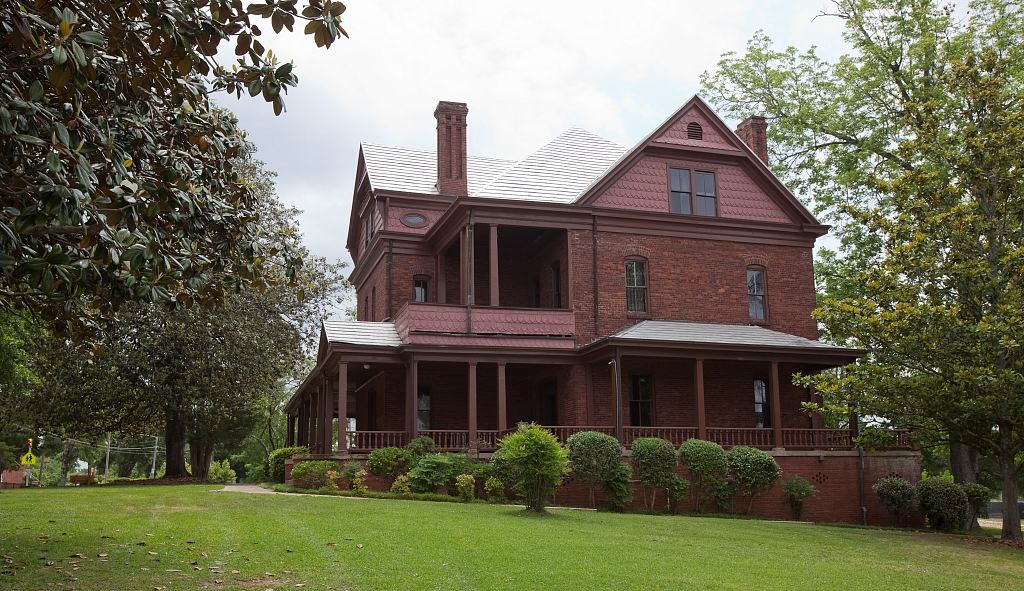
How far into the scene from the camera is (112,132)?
7.60 metres

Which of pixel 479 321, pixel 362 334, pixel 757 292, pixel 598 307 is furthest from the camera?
pixel 757 292

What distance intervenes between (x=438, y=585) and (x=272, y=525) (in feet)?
16.6

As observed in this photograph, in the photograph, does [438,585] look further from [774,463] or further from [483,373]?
[483,373]

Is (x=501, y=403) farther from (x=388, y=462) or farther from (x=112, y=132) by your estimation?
(x=112, y=132)

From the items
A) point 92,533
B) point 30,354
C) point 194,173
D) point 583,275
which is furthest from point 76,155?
point 30,354

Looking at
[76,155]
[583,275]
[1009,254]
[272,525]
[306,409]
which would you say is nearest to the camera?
[76,155]

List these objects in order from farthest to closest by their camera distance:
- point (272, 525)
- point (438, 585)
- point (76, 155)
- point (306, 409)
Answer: point (306, 409)
point (272, 525)
point (438, 585)
point (76, 155)

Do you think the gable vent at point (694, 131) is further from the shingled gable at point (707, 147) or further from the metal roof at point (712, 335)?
the metal roof at point (712, 335)

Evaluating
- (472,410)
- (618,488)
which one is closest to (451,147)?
(472,410)

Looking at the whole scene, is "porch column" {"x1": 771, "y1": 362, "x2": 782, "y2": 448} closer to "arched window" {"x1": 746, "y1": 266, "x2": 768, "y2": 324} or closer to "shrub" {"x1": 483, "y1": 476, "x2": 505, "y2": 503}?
"arched window" {"x1": 746, "y1": 266, "x2": 768, "y2": 324}

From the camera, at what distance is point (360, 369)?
2881 centimetres

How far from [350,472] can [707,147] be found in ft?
49.5

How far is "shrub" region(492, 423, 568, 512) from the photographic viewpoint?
56.0 feet

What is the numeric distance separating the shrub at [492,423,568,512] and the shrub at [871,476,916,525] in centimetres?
1030
